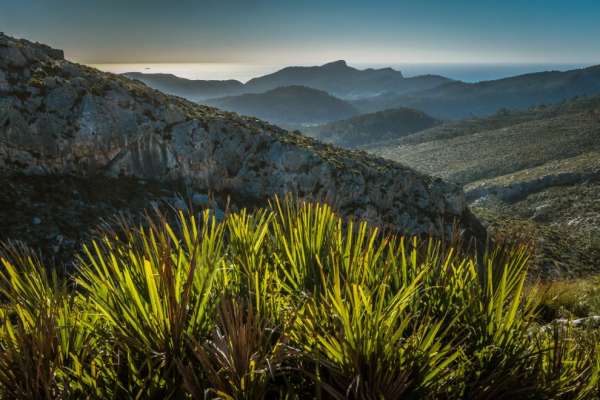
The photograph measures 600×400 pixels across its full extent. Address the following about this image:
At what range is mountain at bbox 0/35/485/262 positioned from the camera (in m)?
17.2

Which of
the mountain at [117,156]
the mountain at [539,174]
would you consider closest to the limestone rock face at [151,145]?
the mountain at [117,156]

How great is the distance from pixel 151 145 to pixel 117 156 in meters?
2.22

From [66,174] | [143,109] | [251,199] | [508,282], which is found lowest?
[251,199]

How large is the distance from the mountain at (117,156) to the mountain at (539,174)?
15948 mm

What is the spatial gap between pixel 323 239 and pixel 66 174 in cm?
2016

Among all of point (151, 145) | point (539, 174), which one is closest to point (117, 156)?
point (151, 145)

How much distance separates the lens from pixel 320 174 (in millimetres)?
28812

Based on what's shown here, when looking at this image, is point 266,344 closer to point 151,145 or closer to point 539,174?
point 151,145

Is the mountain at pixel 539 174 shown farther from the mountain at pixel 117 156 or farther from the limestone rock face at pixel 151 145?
the mountain at pixel 117 156

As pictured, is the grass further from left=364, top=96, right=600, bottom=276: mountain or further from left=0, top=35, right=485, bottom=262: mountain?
left=364, top=96, right=600, bottom=276: mountain

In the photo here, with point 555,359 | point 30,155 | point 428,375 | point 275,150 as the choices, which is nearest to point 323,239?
point 428,375

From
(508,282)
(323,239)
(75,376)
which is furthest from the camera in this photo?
(323,239)

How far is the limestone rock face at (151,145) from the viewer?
Answer: 18672 millimetres

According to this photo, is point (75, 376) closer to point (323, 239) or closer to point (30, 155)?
point (323, 239)
